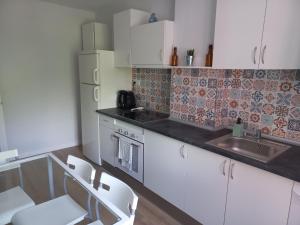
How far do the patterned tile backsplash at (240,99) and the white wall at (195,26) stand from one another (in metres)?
0.22

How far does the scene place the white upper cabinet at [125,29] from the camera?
2627 mm

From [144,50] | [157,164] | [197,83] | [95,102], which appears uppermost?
[144,50]

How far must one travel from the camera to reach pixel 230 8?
1.66 m

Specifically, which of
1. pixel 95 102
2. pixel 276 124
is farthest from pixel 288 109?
Result: pixel 95 102

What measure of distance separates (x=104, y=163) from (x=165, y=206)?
119 centimetres

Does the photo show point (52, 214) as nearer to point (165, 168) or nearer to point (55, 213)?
point (55, 213)

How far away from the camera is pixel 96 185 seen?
8.98 ft

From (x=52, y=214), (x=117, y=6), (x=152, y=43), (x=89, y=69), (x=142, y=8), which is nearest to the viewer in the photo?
(x=52, y=214)

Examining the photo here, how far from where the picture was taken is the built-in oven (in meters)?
2.37

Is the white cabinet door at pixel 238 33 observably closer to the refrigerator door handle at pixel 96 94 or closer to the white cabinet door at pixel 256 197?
the white cabinet door at pixel 256 197

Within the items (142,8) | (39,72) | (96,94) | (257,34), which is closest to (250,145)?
(257,34)

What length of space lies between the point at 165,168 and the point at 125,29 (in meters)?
1.74

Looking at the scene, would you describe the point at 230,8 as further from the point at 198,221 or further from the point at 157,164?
the point at 198,221

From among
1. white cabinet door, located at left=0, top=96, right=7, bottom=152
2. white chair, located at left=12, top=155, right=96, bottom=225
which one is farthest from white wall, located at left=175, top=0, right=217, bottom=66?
white cabinet door, located at left=0, top=96, right=7, bottom=152
